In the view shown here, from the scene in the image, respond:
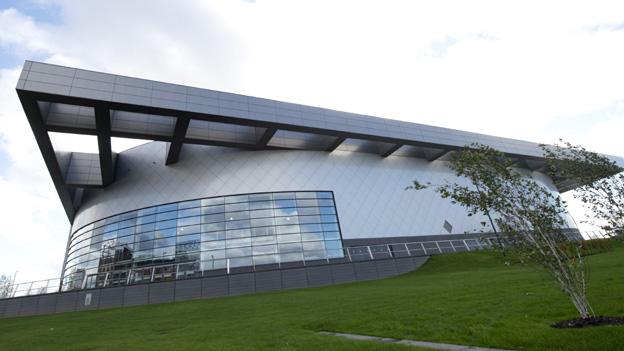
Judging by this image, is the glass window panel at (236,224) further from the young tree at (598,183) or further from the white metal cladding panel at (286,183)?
the young tree at (598,183)

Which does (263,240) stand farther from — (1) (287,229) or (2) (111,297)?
(2) (111,297)

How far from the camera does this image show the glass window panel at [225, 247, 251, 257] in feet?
93.1

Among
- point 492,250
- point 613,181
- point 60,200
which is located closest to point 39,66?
point 60,200

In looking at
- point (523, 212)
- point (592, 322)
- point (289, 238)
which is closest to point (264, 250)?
point (289, 238)

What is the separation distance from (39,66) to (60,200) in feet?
69.3

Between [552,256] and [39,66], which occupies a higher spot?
[39,66]

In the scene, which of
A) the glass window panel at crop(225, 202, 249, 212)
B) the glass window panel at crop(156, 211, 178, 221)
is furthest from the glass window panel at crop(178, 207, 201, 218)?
the glass window panel at crop(225, 202, 249, 212)

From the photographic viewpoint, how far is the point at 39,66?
20.9 m

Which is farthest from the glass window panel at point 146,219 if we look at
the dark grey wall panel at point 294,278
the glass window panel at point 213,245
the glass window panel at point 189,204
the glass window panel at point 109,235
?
the dark grey wall panel at point 294,278

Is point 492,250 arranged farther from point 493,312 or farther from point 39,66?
point 39,66

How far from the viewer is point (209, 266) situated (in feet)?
90.6

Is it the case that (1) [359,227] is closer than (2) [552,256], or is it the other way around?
(2) [552,256]

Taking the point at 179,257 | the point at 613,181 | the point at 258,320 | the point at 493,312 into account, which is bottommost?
the point at 493,312

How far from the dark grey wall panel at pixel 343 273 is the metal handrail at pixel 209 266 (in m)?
2.67
